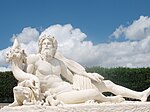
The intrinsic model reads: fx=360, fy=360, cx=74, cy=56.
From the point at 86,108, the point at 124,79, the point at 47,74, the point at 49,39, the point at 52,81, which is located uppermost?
the point at 124,79

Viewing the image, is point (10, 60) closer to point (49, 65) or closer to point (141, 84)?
point (49, 65)

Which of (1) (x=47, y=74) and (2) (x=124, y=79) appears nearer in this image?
(1) (x=47, y=74)

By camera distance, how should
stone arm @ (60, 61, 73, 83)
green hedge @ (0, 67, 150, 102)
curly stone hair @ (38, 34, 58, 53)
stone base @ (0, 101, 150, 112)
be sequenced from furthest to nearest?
green hedge @ (0, 67, 150, 102), stone arm @ (60, 61, 73, 83), curly stone hair @ (38, 34, 58, 53), stone base @ (0, 101, 150, 112)

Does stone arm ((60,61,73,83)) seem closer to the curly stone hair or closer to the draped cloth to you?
the draped cloth

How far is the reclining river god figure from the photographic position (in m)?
5.86

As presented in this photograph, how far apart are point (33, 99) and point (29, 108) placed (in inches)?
Result: 12.4

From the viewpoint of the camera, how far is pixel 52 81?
20.6 ft

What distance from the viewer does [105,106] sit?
5531 millimetres

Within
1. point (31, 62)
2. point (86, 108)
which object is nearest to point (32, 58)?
point (31, 62)

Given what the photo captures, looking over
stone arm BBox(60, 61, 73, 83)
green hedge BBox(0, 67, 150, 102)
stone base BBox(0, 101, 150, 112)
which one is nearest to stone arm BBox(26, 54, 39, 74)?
stone arm BBox(60, 61, 73, 83)

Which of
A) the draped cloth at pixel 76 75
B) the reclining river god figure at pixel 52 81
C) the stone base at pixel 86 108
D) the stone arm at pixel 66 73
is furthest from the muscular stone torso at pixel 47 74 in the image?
the stone base at pixel 86 108

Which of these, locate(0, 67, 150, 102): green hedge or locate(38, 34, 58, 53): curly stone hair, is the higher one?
locate(0, 67, 150, 102): green hedge

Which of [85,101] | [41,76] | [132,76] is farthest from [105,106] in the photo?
[132,76]

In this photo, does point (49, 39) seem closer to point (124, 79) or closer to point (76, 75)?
point (76, 75)
